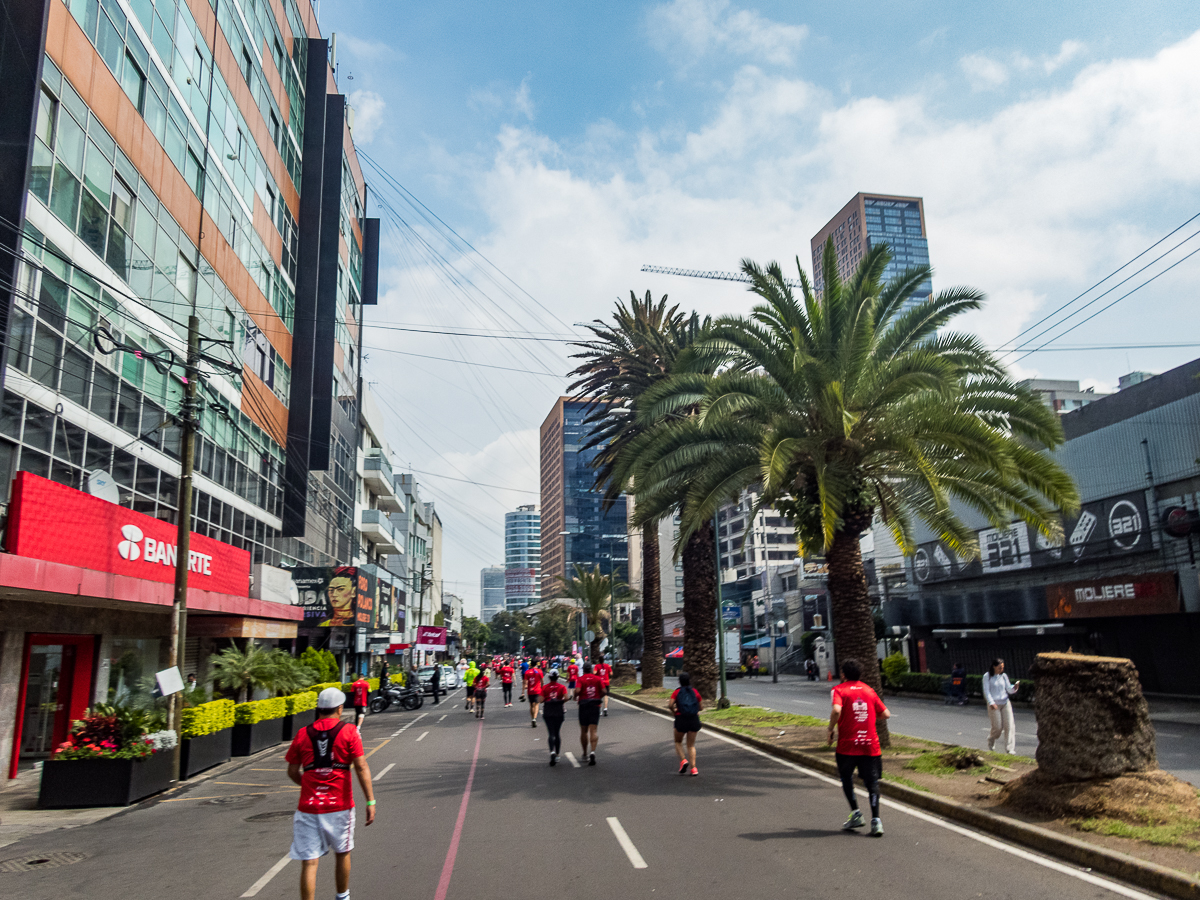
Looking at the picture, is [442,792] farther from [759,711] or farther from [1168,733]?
[1168,733]

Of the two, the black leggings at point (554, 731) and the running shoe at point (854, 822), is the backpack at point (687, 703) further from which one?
the running shoe at point (854, 822)

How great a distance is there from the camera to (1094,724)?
8992mm

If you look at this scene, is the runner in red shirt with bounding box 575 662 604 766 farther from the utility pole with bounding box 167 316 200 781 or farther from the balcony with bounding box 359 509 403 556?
the balcony with bounding box 359 509 403 556

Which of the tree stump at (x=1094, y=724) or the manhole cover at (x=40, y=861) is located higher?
the tree stump at (x=1094, y=724)

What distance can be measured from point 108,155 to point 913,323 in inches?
671

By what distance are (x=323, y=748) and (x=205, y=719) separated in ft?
37.4

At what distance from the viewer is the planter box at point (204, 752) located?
15.3m

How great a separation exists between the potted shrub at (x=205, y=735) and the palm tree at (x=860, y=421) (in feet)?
32.5

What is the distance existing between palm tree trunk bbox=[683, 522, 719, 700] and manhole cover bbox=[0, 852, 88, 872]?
20.6 meters

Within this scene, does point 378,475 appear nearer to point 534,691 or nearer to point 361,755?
point 534,691

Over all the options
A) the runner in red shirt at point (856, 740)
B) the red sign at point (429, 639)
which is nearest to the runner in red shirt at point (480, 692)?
the runner in red shirt at point (856, 740)

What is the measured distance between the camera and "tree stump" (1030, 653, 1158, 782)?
8906 millimetres

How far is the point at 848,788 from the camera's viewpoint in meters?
9.03

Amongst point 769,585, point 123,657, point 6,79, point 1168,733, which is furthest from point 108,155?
point 769,585
